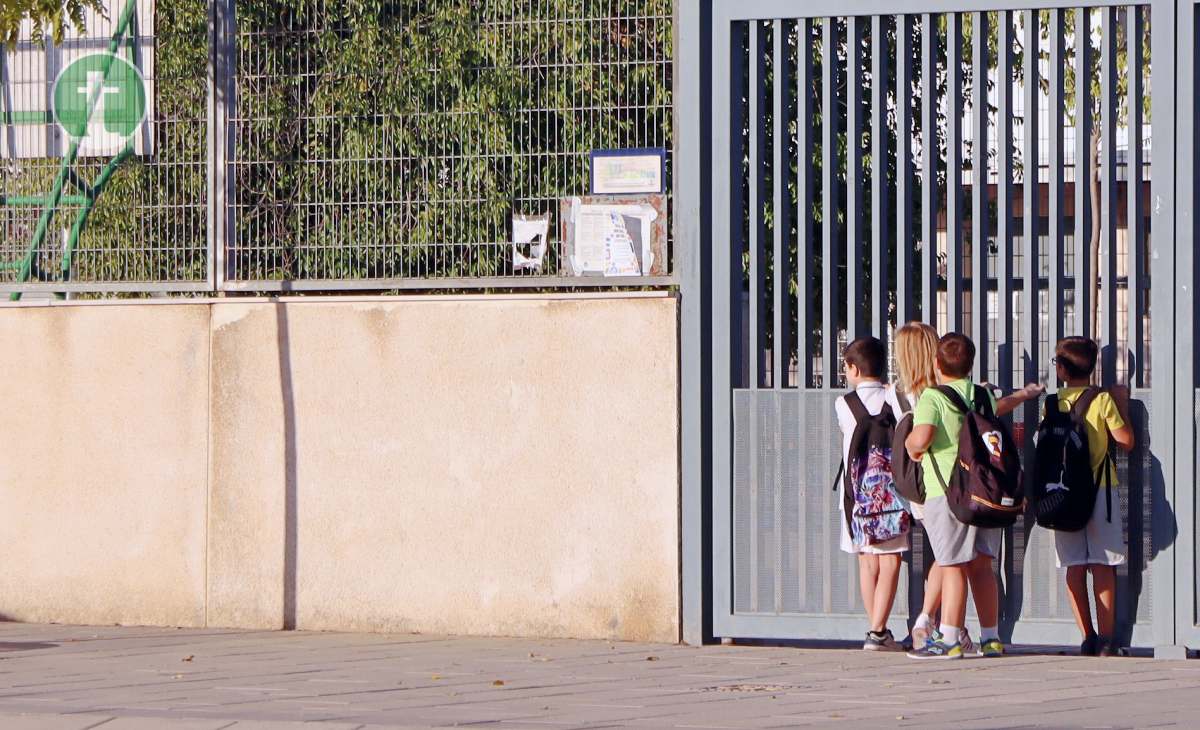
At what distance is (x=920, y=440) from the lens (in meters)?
8.01

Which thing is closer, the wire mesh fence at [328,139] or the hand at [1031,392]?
the hand at [1031,392]

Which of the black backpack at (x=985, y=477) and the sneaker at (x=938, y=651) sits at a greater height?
the black backpack at (x=985, y=477)

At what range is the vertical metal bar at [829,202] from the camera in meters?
8.60

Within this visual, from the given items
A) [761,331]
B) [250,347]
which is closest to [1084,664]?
[761,331]

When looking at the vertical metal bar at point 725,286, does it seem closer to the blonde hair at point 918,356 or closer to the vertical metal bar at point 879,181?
the vertical metal bar at point 879,181

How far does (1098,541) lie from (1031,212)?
5.14 ft

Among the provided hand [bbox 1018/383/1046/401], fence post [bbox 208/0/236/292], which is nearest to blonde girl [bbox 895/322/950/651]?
hand [bbox 1018/383/1046/401]

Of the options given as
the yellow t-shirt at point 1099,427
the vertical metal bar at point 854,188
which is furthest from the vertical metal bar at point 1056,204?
the vertical metal bar at point 854,188

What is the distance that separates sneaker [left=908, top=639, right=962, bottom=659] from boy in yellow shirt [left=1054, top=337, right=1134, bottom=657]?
61 cm

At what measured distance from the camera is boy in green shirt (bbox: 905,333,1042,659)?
8.05m

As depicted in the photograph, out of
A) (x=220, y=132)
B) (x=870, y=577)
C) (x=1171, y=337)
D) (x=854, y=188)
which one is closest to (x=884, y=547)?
(x=870, y=577)

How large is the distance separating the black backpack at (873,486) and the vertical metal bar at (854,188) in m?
0.51

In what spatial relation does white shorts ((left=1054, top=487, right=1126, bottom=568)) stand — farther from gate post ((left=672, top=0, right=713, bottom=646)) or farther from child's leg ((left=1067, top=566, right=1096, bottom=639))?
gate post ((left=672, top=0, right=713, bottom=646))

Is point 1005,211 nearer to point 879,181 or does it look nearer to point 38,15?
point 879,181
